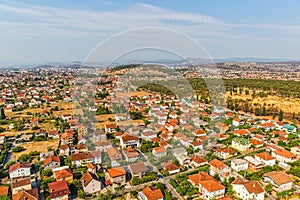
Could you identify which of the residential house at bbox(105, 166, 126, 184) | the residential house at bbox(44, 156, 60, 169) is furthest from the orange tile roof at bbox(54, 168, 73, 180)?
the residential house at bbox(105, 166, 126, 184)

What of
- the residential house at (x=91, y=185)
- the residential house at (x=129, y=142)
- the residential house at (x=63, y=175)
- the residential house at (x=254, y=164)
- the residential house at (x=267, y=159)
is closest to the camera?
the residential house at (x=91, y=185)

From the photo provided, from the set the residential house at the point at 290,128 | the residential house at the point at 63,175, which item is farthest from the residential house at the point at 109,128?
the residential house at the point at 290,128

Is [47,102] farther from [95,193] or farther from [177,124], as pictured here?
[95,193]

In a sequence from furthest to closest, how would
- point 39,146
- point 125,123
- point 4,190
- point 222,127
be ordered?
point 125,123
point 222,127
point 39,146
point 4,190

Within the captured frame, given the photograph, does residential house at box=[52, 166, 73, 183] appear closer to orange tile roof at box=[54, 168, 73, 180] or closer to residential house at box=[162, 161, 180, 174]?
orange tile roof at box=[54, 168, 73, 180]

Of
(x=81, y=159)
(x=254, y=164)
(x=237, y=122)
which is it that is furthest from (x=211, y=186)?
(x=237, y=122)

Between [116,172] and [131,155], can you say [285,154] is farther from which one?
[116,172]

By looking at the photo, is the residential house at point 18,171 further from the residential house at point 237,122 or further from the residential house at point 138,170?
the residential house at point 237,122

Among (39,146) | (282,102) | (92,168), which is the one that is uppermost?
(282,102)
